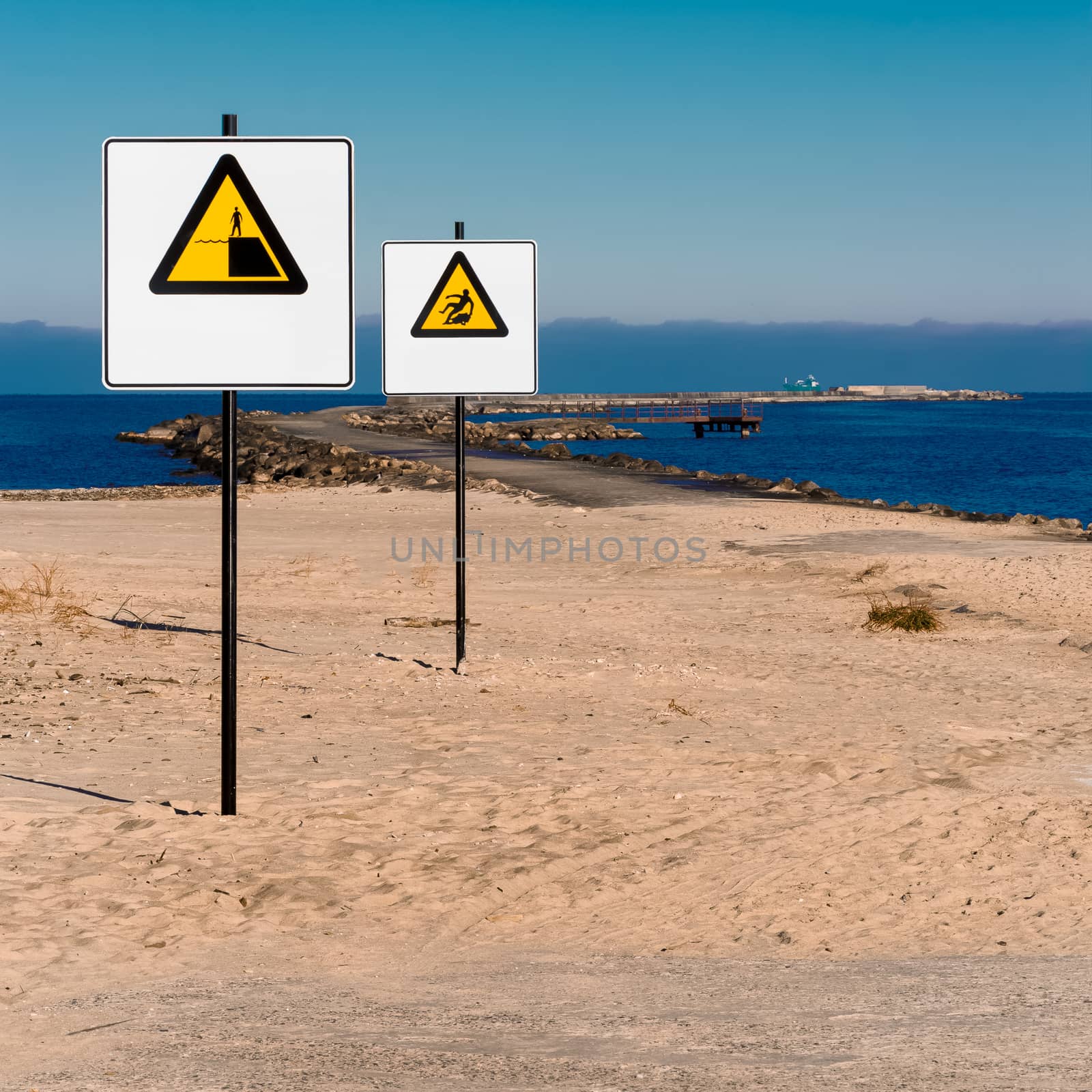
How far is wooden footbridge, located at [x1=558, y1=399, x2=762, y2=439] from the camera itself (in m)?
94.4

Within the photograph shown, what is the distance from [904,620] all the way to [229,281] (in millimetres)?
9170

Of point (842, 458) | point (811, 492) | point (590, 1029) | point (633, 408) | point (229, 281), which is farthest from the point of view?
point (633, 408)

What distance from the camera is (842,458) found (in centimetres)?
7919

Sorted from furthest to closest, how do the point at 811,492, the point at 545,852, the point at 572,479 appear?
the point at 572,479 < the point at 811,492 < the point at 545,852

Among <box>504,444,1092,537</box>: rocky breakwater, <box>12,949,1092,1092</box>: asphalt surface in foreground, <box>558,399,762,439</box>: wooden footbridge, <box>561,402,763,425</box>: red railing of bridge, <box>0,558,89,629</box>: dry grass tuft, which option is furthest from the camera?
<box>561,402,763,425</box>: red railing of bridge

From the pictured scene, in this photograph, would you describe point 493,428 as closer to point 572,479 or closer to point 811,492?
point 572,479

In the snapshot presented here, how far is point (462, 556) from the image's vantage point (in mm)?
10961

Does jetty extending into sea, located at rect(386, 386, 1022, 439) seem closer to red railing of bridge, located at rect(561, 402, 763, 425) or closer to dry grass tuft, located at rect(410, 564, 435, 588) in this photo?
red railing of bridge, located at rect(561, 402, 763, 425)

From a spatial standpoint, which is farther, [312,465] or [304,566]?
[312,465]

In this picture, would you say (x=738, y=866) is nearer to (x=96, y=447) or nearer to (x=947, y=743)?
(x=947, y=743)

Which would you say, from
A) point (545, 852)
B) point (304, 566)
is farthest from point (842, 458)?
point (545, 852)

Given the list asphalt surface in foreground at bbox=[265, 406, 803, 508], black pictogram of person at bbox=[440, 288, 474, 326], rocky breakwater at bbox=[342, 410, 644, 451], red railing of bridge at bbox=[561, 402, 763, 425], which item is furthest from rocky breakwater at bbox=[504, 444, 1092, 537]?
red railing of bridge at bbox=[561, 402, 763, 425]

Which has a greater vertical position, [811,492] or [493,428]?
[493,428]

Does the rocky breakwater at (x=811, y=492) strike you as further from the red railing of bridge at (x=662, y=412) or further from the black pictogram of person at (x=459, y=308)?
the red railing of bridge at (x=662, y=412)
